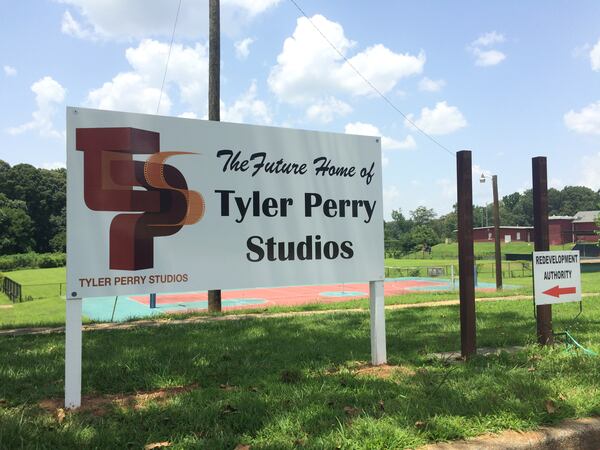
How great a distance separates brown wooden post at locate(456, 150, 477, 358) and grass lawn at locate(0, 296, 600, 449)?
0.32 meters

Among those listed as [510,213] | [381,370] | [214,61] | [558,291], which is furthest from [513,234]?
[381,370]

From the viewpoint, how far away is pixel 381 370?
510 centimetres

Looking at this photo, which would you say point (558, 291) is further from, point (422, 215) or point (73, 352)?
point (422, 215)

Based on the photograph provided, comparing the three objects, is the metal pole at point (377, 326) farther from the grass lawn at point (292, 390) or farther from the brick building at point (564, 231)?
the brick building at point (564, 231)

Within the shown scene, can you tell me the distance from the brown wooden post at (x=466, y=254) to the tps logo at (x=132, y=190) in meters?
3.06

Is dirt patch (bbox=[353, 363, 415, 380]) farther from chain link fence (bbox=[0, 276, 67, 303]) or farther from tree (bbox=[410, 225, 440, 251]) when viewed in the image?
tree (bbox=[410, 225, 440, 251])

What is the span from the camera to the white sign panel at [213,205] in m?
4.36

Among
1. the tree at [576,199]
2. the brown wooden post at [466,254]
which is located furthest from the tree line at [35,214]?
the tree at [576,199]

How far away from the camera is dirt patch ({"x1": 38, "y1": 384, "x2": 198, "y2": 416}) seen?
3943 mm

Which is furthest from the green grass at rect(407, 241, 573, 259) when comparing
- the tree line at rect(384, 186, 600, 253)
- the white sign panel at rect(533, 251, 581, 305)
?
the white sign panel at rect(533, 251, 581, 305)

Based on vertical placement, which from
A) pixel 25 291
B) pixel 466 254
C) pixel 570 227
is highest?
pixel 570 227

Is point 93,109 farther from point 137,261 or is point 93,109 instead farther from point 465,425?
point 465,425

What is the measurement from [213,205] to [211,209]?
5 cm

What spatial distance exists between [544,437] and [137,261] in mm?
3532
